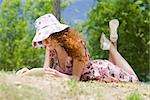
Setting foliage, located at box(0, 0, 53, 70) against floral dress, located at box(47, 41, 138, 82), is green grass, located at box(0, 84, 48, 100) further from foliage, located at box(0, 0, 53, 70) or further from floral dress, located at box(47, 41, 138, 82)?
foliage, located at box(0, 0, 53, 70)

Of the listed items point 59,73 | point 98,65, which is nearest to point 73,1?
point 98,65

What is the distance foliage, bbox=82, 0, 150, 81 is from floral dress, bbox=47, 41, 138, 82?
14.6 feet

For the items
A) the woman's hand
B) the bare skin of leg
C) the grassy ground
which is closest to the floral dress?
the bare skin of leg

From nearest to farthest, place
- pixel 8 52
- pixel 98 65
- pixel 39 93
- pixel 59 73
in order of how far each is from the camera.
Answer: pixel 39 93 < pixel 59 73 < pixel 98 65 < pixel 8 52

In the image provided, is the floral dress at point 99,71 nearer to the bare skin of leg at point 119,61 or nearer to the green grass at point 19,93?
the bare skin of leg at point 119,61

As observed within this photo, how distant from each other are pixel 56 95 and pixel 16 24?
7.40m

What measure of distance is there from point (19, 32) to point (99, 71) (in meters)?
5.73

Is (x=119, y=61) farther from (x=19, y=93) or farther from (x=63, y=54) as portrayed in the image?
(x=19, y=93)

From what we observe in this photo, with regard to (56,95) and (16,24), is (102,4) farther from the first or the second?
(56,95)

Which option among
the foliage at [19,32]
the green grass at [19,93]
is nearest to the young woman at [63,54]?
the green grass at [19,93]

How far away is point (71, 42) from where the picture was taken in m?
4.57

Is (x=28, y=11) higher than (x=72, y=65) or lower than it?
higher

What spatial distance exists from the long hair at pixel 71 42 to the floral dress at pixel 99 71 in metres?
0.12

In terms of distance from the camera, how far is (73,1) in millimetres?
11000
